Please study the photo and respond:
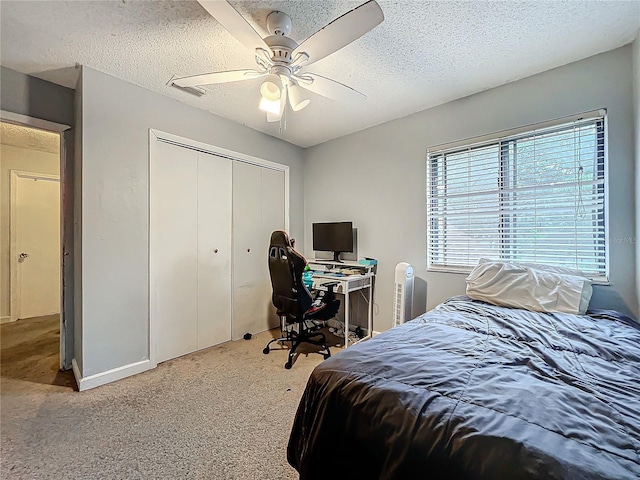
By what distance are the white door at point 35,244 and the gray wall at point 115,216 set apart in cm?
294

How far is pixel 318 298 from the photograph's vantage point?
9.86 ft

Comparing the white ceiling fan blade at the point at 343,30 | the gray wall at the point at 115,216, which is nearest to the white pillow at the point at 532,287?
the white ceiling fan blade at the point at 343,30

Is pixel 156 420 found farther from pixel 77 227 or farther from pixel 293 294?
pixel 77 227

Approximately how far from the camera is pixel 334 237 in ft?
11.5

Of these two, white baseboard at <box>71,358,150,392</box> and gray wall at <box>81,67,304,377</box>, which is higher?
gray wall at <box>81,67,304,377</box>

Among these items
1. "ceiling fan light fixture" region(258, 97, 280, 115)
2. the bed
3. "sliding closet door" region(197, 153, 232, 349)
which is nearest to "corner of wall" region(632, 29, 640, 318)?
the bed

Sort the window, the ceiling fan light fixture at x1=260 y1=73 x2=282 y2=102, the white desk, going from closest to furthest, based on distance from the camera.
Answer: the ceiling fan light fixture at x1=260 y1=73 x2=282 y2=102
the window
the white desk

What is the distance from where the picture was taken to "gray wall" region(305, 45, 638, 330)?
1.93 meters

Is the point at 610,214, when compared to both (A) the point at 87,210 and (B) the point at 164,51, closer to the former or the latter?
(B) the point at 164,51

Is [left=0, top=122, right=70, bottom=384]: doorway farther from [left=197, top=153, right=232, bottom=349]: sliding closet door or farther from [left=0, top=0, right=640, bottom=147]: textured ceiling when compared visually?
[left=0, top=0, right=640, bottom=147]: textured ceiling

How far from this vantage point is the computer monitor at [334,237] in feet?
11.1

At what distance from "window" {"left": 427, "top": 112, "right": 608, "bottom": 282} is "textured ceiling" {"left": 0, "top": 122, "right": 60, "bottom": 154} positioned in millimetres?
4467

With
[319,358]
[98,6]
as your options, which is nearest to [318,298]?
[319,358]

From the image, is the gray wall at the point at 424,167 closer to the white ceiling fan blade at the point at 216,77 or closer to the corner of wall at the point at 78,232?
the white ceiling fan blade at the point at 216,77
